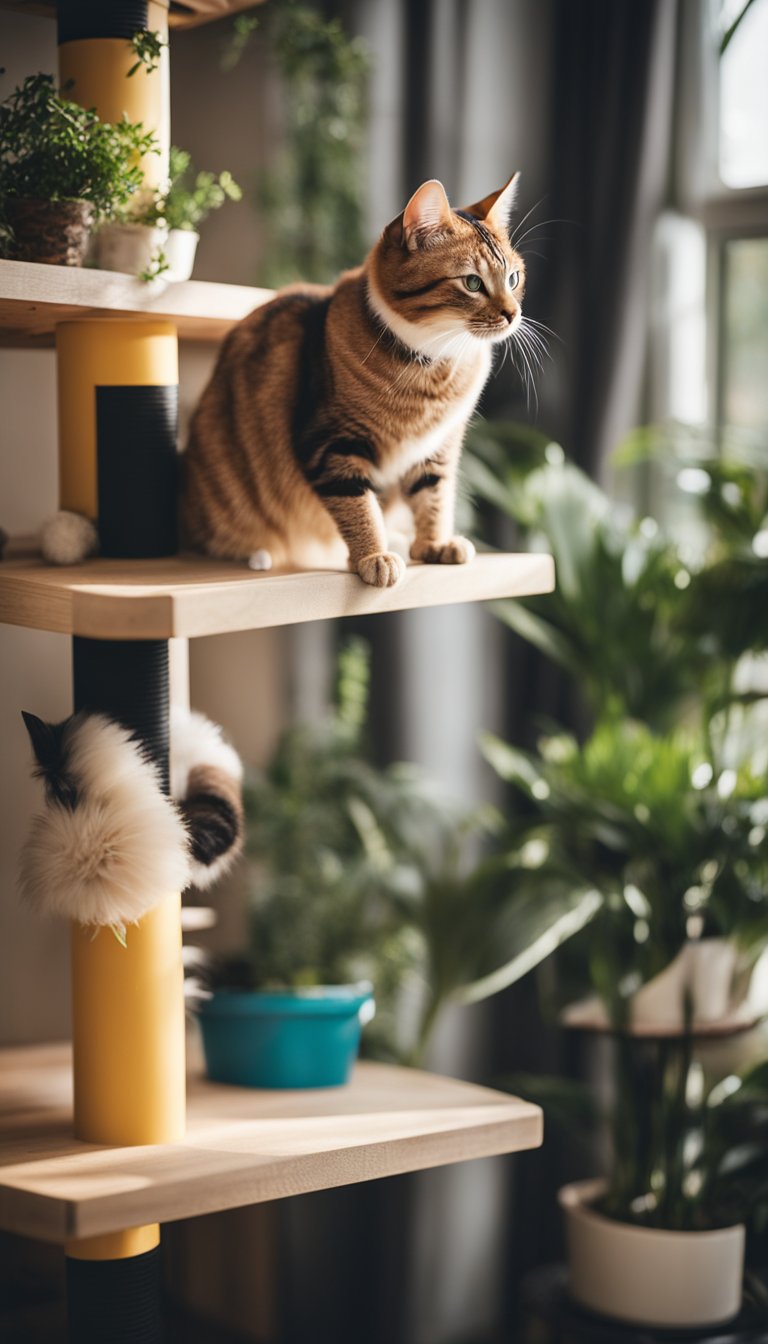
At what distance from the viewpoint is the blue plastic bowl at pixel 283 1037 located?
154 cm

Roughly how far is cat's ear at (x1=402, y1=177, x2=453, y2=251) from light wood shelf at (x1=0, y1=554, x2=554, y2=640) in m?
0.29

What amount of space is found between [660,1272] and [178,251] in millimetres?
1311

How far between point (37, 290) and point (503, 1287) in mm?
1731

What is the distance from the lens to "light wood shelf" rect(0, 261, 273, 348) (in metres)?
1.28

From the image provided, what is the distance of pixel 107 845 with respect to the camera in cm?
127

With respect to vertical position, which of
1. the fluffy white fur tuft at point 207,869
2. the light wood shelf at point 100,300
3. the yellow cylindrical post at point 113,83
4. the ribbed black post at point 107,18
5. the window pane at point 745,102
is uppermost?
the window pane at point 745,102

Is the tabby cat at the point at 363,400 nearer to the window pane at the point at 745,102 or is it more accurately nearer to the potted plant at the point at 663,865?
Result: the potted plant at the point at 663,865

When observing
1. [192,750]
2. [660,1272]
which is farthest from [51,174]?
[660,1272]

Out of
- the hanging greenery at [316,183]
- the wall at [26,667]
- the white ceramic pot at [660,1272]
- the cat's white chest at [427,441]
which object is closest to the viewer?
the cat's white chest at [427,441]

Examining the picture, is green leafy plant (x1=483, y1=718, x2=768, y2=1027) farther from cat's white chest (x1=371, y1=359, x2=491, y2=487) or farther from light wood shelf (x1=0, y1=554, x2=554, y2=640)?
cat's white chest (x1=371, y1=359, x2=491, y2=487)

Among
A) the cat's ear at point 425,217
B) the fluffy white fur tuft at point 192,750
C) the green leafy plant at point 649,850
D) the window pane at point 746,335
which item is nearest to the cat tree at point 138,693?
the fluffy white fur tuft at point 192,750

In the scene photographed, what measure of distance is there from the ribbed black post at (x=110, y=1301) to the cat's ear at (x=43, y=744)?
458 millimetres

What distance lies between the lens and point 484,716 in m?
2.34

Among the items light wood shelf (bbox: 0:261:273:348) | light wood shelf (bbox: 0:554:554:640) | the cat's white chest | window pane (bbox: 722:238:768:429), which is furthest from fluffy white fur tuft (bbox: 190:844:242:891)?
window pane (bbox: 722:238:768:429)
